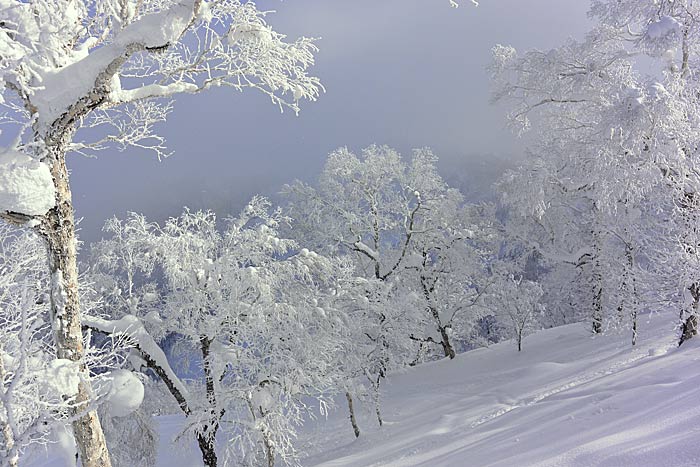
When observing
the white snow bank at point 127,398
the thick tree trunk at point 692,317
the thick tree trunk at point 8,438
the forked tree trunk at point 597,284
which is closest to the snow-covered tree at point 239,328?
the white snow bank at point 127,398

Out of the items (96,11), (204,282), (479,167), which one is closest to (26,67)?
(96,11)

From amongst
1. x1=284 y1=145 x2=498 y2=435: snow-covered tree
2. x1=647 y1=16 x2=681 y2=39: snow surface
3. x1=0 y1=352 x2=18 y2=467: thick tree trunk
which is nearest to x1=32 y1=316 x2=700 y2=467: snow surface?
x1=284 y1=145 x2=498 y2=435: snow-covered tree

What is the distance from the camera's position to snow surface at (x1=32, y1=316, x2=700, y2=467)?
11.8ft

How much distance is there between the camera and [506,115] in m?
11.4

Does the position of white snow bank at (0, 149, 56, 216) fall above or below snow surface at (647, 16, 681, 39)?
below

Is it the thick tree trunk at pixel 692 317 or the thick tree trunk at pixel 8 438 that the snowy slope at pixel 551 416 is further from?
the thick tree trunk at pixel 8 438

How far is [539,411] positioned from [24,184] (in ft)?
19.1

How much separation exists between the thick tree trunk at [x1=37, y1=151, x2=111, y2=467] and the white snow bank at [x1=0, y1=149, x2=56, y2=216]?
0.28 m

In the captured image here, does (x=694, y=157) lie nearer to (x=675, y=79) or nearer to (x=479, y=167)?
(x=675, y=79)

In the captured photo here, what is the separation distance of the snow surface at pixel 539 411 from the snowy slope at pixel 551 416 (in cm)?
2

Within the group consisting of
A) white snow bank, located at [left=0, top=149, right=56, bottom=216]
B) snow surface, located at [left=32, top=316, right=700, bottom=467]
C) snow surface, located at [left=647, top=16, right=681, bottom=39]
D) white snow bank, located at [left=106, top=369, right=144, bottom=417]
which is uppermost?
snow surface, located at [left=647, top=16, right=681, bottom=39]

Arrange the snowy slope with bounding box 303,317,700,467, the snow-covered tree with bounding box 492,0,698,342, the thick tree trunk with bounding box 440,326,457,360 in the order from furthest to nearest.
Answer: the thick tree trunk with bounding box 440,326,457,360
the snow-covered tree with bounding box 492,0,698,342
the snowy slope with bounding box 303,317,700,467

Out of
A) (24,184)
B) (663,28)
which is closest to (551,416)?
(24,184)

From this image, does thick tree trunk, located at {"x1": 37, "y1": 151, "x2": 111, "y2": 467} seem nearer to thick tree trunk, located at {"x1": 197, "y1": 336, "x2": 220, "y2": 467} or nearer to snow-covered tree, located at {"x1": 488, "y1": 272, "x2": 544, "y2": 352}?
thick tree trunk, located at {"x1": 197, "y1": 336, "x2": 220, "y2": 467}
